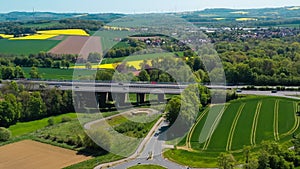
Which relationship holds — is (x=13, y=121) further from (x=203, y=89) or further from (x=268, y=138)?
(x=268, y=138)

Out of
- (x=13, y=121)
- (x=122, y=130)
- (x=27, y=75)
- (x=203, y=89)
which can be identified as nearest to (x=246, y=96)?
(x=203, y=89)

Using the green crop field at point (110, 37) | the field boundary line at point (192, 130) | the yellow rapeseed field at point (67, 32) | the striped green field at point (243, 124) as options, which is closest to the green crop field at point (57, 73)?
the green crop field at point (110, 37)

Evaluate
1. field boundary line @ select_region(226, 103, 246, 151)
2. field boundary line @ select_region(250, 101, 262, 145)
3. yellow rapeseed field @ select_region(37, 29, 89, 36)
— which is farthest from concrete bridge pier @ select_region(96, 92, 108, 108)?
yellow rapeseed field @ select_region(37, 29, 89, 36)

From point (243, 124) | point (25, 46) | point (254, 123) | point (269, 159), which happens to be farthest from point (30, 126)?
point (25, 46)

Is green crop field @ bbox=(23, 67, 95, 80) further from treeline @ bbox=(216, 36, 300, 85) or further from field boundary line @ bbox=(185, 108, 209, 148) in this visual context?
field boundary line @ bbox=(185, 108, 209, 148)

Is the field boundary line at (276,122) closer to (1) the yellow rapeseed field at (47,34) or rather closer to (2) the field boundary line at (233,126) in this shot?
(2) the field boundary line at (233,126)
